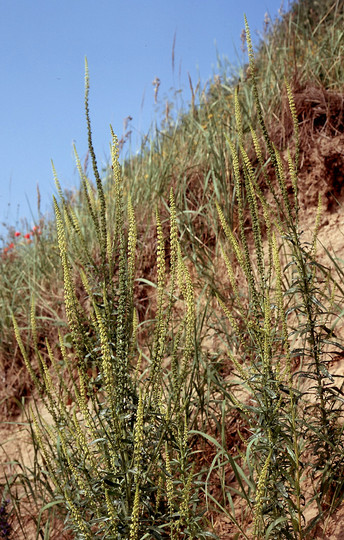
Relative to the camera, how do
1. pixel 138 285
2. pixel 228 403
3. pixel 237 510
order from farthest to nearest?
pixel 138 285
pixel 228 403
pixel 237 510

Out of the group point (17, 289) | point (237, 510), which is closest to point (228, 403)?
point (237, 510)

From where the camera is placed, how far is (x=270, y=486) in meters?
1.83

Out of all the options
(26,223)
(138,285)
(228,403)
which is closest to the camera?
(228,403)

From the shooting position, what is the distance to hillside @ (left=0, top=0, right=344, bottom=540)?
1721 mm

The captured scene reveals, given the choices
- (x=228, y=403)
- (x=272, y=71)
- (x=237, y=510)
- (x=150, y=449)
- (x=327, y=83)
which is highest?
(x=272, y=71)

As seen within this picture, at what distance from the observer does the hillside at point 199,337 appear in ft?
5.65

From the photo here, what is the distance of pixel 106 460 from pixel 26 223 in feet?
16.3

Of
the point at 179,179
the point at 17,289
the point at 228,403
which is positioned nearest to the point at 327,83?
the point at 179,179

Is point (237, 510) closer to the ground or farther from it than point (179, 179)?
closer to the ground

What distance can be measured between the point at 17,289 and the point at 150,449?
9.83 ft

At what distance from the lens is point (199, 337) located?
2838mm

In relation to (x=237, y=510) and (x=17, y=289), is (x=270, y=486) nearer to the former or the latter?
(x=237, y=510)

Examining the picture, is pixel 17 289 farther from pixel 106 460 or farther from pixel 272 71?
pixel 106 460

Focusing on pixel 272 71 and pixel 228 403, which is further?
pixel 272 71
